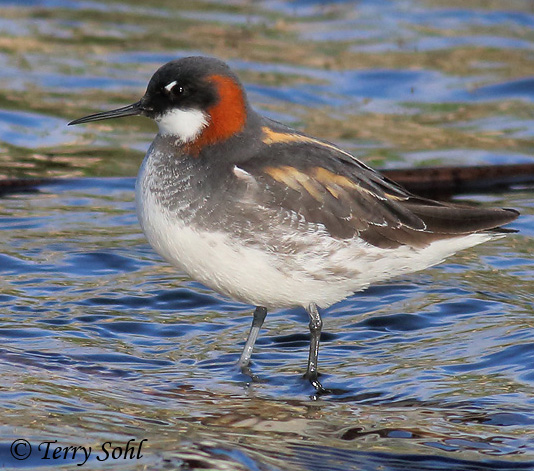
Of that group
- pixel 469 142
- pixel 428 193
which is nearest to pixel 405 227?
pixel 428 193

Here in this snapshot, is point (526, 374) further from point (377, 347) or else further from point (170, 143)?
point (170, 143)

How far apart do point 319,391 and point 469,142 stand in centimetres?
674

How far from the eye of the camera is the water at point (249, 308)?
690cm

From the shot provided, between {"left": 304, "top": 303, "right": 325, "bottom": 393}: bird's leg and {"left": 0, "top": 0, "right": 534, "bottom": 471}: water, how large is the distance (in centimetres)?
7

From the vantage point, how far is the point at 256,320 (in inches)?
332

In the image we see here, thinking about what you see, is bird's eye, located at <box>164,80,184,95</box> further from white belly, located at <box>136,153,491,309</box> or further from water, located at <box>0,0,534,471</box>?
water, located at <box>0,0,534,471</box>

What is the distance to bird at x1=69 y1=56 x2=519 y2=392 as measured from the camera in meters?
7.61

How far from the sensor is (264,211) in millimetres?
7688

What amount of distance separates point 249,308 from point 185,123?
2067 millimetres

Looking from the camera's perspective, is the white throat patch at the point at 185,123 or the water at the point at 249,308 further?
the white throat patch at the point at 185,123

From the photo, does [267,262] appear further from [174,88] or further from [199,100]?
[174,88]

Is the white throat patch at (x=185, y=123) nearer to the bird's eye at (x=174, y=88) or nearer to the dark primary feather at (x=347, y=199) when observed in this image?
the bird's eye at (x=174, y=88)

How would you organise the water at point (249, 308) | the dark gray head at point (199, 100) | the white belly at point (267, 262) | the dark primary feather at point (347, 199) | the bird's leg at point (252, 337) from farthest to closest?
1. the bird's leg at point (252, 337)
2. the dark gray head at point (199, 100)
3. the dark primary feather at point (347, 199)
4. the white belly at point (267, 262)
5. the water at point (249, 308)

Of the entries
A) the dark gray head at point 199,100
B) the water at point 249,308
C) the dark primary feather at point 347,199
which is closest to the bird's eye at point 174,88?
the dark gray head at point 199,100
